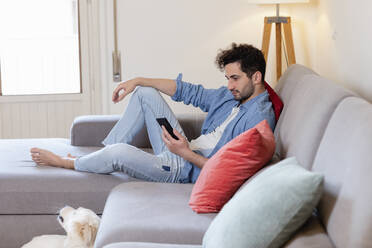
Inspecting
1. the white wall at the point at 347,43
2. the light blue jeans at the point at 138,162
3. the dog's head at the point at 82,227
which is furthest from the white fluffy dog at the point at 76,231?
the white wall at the point at 347,43

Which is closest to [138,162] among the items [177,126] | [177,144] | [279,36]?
[177,144]

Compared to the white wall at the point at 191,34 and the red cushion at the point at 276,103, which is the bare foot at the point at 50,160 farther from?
the white wall at the point at 191,34

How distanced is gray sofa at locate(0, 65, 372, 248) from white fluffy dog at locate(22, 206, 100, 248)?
6 cm

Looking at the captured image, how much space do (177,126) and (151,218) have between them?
1011mm

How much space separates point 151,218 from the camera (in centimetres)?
199

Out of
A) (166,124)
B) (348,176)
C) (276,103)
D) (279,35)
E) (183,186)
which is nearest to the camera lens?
(348,176)

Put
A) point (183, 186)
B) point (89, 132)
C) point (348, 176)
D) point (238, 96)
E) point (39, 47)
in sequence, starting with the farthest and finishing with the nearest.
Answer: point (39, 47) < point (89, 132) < point (238, 96) < point (183, 186) < point (348, 176)

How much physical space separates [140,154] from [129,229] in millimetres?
737

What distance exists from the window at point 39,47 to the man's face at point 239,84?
2046 mm

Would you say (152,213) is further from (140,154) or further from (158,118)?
(158,118)

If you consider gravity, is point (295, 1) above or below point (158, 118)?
above

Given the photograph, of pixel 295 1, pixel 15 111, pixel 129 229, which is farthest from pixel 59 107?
pixel 129 229

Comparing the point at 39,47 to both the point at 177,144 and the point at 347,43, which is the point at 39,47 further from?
the point at 347,43

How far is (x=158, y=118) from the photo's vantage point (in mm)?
2906
